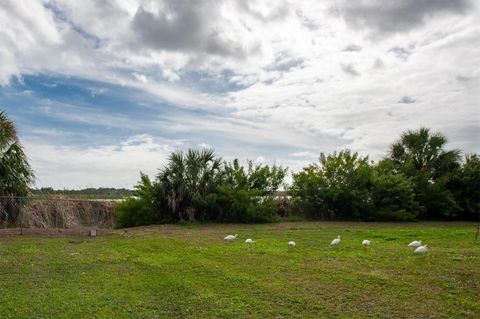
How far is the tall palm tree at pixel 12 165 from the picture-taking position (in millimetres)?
14266

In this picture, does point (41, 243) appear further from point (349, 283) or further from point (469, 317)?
point (469, 317)

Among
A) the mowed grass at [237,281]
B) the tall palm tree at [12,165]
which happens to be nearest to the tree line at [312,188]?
the tall palm tree at [12,165]

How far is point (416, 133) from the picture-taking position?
20.8 meters

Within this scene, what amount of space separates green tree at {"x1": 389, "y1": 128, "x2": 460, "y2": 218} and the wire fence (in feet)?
45.2

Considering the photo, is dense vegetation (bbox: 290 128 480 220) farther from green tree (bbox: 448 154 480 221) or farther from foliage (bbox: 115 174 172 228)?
foliage (bbox: 115 174 172 228)

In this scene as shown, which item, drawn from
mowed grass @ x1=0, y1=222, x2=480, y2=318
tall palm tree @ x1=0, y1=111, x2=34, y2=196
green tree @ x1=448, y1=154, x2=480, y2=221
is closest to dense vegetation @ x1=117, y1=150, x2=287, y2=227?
tall palm tree @ x1=0, y1=111, x2=34, y2=196

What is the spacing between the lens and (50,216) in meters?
15.3

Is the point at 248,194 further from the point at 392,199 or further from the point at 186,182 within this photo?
the point at 392,199

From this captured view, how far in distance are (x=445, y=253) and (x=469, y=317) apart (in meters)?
3.73

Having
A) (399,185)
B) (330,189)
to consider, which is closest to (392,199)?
(399,185)

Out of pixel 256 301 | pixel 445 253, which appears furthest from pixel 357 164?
pixel 256 301

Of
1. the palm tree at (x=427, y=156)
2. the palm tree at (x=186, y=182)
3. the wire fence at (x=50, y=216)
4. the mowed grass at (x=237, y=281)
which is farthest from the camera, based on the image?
the palm tree at (x=427, y=156)

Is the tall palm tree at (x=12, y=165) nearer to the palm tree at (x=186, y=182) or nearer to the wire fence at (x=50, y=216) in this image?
the wire fence at (x=50, y=216)

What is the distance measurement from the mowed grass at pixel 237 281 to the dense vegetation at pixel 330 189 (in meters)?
6.77
